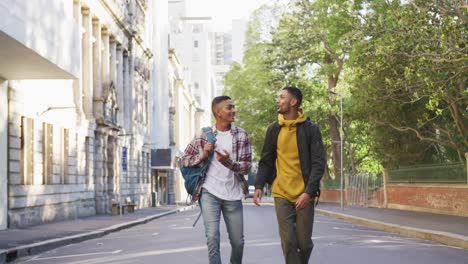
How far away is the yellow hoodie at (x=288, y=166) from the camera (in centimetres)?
714

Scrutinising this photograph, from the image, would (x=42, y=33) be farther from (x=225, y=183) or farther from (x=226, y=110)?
(x=225, y=183)

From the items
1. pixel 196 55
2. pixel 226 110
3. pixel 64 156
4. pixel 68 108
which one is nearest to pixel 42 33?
pixel 68 108

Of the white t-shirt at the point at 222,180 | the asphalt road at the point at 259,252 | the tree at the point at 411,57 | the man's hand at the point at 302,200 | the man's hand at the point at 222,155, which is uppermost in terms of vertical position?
the tree at the point at 411,57

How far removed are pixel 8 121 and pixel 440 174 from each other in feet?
51.3

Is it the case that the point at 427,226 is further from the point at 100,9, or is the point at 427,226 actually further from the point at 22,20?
the point at 100,9

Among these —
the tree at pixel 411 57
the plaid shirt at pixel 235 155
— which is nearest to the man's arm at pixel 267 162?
the plaid shirt at pixel 235 155

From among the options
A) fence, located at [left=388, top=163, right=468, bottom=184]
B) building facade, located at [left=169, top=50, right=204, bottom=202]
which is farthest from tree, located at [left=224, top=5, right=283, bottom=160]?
fence, located at [left=388, top=163, right=468, bottom=184]

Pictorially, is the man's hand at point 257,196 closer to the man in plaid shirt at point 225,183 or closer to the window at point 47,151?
the man in plaid shirt at point 225,183

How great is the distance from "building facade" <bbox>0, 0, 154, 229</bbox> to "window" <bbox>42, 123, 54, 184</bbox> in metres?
0.03

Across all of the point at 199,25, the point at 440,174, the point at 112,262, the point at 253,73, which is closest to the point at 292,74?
the point at 253,73

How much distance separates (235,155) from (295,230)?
0.91 metres

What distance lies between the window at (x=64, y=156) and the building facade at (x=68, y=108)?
0.13 feet

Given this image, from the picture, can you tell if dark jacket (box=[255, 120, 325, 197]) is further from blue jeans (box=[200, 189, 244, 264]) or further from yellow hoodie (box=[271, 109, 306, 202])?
blue jeans (box=[200, 189, 244, 264])

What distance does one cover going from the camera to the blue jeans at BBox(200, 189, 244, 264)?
743 cm
